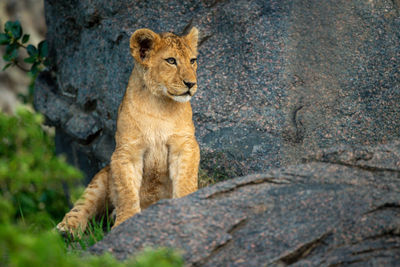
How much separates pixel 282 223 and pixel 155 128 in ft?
5.79

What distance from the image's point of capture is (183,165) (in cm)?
496

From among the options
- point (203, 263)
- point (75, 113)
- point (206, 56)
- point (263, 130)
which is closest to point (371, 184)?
point (203, 263)

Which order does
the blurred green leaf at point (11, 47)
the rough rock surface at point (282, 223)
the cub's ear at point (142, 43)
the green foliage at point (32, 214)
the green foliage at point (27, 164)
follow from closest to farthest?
the green foliage at point (32, 214), the green foliage at point (27, 164), the rough rock surface at point (282, 223), the cub's ear at point (142, 43), the blurred green leaf at point (11, 47)

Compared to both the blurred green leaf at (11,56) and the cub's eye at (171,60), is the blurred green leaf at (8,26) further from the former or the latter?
the cub's eye at (171,60)

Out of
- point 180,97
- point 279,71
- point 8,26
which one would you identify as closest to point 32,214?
point 180,97

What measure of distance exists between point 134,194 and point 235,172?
133 cm

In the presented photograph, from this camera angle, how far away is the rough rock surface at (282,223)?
3.48 m

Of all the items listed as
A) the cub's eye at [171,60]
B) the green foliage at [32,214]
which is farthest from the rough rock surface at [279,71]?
the green foliage at [32,214]

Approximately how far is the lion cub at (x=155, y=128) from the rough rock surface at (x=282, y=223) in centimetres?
105

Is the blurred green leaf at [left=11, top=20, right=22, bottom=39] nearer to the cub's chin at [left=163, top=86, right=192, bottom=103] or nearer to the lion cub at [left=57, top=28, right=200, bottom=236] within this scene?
the lion cub at [left=57, top=28, right=200, bottom=236]

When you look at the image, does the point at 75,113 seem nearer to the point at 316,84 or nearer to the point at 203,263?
the point at 316,84

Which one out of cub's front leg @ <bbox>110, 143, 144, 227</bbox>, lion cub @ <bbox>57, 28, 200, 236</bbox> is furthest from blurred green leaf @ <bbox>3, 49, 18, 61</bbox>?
cub's front leg @ <bbox>110, 143, 144, 227</bbox>

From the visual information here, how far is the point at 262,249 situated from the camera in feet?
11.5

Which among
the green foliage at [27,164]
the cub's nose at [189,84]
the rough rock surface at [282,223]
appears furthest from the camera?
the cub's nose at [189,84]
